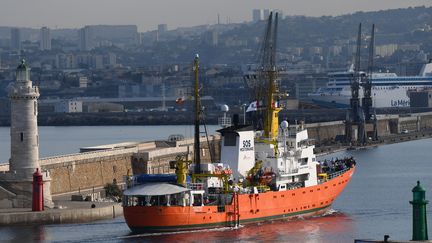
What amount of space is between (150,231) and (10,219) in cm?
385

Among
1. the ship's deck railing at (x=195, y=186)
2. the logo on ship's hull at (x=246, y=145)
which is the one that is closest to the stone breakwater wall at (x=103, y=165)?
the logo on ship's hull at (x=246, y=145)

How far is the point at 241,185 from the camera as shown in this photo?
39969mm

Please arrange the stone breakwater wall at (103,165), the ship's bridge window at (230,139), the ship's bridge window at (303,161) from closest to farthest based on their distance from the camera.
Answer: the ship's bridge window at (230,139) → the ship's bridge window at (303,161) → the stone breakwater wall at (103,165)

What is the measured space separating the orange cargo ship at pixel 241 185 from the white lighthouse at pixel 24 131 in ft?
11.3

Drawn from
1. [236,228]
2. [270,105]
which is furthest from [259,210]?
[270,105]

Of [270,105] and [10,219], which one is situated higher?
[270,105]

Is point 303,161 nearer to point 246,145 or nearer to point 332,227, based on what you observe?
point 246,145

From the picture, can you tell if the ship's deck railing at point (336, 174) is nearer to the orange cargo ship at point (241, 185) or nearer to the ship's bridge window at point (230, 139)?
the orange cargo ship at point (241, 185)

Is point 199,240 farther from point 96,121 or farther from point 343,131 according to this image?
point 96,121

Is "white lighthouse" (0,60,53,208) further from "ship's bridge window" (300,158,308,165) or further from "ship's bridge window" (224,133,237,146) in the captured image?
"ship's bridge window" (300,158,308,165)

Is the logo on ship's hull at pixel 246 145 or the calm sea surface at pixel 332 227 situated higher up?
the logo on ship's hull at pixel 246 145

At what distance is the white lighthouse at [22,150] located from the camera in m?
40.5

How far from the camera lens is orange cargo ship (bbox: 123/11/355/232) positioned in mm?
37344

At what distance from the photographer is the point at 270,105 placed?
43188mm
